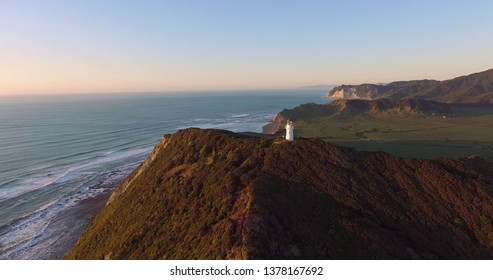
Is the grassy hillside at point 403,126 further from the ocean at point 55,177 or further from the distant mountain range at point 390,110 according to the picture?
the ocean at point 55,177

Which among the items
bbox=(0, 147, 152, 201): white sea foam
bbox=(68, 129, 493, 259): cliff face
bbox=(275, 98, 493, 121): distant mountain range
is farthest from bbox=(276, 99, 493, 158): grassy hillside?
bbox=(0, 147, 152, 201): white sea foam

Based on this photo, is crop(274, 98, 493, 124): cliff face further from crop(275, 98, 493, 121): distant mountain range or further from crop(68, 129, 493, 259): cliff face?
crop(68, 129, 493, 259): cliff face

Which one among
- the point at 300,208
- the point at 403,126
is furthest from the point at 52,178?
the point at 403,126

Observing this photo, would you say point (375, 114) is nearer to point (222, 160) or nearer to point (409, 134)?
point (409, 134)

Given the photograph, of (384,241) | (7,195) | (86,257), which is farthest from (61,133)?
(384,241)

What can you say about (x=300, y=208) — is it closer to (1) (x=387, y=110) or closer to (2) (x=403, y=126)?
(2) (x=403, y=126)

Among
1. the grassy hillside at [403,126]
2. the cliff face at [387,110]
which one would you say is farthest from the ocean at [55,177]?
the cliff face at [387,110]
